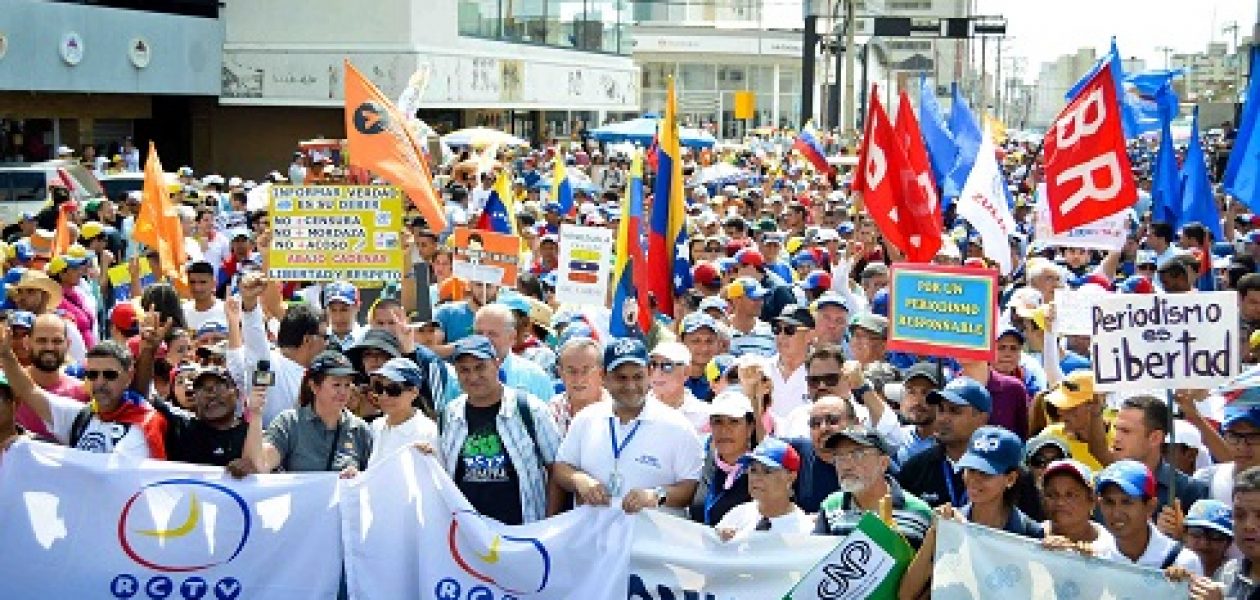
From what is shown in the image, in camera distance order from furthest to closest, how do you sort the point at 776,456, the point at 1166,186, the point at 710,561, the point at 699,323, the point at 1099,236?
the point at 1166,186, the point at 1099,236, the point at 699,323, the point at 710,561, the point at 776,456

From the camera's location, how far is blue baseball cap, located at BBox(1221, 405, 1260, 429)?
6.87m

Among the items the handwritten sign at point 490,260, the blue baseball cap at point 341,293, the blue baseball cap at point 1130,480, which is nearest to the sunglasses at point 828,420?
the blue baseball cap at point 1130,480

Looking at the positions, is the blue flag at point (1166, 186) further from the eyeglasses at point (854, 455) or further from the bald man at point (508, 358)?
the eyeglasses at point (854, 455)

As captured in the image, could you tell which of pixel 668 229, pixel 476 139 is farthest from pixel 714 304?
pixel 476 139

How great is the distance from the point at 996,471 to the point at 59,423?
4.16 m

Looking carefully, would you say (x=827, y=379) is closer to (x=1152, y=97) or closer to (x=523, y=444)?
(x=523, y=444)

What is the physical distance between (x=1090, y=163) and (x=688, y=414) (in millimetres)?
5083

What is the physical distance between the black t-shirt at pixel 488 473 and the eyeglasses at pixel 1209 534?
8.49 feet

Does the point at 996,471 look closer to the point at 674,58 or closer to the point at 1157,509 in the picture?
the point at 1157,509

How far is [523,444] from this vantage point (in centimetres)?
732

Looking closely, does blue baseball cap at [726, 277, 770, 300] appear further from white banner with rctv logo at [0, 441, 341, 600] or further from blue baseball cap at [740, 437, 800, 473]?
blue baseball cap at [740, 437, 800, 473]

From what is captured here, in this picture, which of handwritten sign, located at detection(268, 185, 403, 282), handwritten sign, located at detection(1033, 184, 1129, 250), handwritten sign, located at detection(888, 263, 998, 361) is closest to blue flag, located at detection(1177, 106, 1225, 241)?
handwritten sign, located at detection(1033, 184, 1129, 250)

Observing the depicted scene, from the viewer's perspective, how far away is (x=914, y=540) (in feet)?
20.4

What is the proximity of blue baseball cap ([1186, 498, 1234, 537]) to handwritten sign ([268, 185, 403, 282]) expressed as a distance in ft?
18.3
